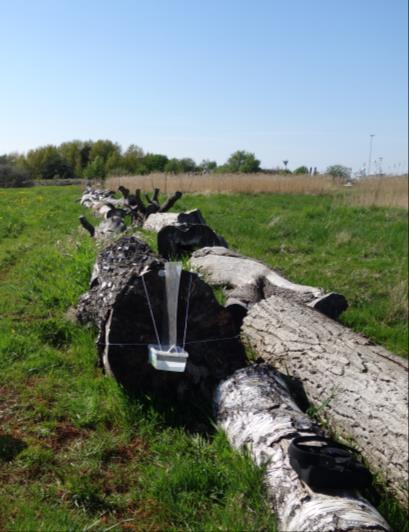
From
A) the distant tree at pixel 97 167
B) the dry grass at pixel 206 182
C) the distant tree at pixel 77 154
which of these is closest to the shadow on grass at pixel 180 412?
the dry grass at pixel 206 182

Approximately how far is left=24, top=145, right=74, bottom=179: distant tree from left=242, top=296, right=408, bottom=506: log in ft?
18.1

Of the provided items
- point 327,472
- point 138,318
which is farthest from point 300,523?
point 138,318

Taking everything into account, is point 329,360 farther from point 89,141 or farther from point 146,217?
point 146,217

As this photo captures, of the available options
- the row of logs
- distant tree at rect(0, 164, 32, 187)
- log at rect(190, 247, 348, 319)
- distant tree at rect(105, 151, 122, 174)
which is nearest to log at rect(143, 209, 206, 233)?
distant tree at rect(105, 151, 122, 174)

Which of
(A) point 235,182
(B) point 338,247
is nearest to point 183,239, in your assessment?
(A) point 235,182

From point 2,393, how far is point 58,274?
3257mm

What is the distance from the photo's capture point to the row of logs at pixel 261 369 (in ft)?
8.69

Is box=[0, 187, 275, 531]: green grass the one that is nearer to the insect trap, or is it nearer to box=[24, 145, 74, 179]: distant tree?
the insect trap

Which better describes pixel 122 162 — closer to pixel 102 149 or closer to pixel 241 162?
pixel 102 149

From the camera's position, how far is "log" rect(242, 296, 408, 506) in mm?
3105

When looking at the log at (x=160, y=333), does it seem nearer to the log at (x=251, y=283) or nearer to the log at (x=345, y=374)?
the log at (x=345, y=374)

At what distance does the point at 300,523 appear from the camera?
2350mm

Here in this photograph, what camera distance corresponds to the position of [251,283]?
5832 mm

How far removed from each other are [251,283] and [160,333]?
2129 mm
